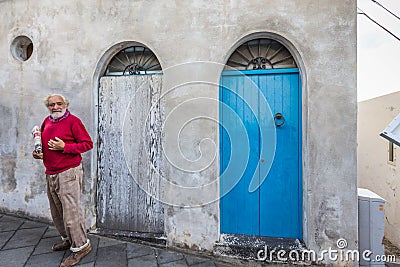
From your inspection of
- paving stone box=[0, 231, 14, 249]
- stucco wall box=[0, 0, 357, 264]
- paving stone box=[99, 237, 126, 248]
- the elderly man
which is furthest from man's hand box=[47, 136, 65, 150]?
paving stone box=[0, 231, 14, 249]

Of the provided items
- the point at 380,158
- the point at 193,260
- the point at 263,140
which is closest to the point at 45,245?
the point at 193,260

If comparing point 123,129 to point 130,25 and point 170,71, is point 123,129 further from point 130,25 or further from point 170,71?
point 130,25

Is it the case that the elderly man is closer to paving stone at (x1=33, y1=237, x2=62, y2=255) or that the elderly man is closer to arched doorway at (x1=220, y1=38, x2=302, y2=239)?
paving stone at (x1=33, y1=237, x2=62, y2=255)

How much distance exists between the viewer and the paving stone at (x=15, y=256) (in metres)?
2.78

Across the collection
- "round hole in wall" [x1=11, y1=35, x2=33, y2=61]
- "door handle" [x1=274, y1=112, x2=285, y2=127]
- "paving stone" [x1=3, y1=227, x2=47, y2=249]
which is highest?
"round hole in wall" [x1=11, y1=35, x2=33, y2=61]

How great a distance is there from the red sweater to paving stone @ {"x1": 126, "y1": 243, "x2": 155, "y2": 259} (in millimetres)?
1357

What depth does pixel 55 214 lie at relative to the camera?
9.54 ft

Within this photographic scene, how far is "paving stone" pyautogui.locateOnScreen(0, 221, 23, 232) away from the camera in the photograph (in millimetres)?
3555

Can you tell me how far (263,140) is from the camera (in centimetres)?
322

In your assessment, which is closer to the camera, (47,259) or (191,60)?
(47,259)

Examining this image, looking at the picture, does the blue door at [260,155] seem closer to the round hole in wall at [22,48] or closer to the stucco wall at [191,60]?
the stucco wall at [191,60]

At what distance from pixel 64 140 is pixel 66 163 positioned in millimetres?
265

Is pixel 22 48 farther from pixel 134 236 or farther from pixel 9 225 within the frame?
pixel 134 236

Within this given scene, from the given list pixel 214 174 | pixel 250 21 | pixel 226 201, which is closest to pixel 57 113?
pixel 214 174
